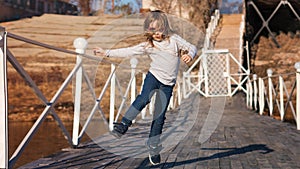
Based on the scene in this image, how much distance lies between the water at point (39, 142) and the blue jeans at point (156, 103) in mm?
5178

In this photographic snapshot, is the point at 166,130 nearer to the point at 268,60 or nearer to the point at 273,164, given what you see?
the point at 273,164

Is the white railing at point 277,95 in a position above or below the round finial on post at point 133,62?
below

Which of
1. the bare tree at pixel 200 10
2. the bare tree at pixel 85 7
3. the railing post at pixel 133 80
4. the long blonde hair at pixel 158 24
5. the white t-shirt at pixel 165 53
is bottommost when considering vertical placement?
the railing post at pixel 133 80

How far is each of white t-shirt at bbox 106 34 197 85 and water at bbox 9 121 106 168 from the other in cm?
535

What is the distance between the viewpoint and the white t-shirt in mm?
3488

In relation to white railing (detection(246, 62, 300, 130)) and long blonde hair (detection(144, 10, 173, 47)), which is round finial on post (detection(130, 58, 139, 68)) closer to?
white railing (detection(246, 62, 300, 130))

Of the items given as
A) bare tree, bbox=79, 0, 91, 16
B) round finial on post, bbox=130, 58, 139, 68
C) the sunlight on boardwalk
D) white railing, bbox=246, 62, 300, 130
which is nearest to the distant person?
the sunlight on boardwalk

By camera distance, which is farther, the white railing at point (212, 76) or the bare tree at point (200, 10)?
the bare tree at point (200, 10)

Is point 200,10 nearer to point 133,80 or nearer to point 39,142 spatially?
point 39,142

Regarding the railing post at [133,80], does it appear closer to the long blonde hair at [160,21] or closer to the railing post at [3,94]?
the long blonde hair at [160,21]

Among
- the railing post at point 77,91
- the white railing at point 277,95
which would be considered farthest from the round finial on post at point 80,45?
the white railing at point 277,95

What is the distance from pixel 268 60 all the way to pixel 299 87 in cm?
1100

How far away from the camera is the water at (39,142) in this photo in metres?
9.79

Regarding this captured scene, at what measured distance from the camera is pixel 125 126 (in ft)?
11.8
